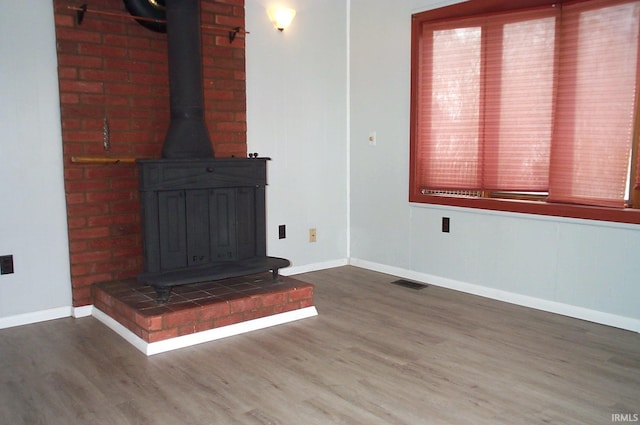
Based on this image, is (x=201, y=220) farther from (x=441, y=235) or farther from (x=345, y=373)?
(x=441, y=235)

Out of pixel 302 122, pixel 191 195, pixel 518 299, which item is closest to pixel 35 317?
pixel 191 195

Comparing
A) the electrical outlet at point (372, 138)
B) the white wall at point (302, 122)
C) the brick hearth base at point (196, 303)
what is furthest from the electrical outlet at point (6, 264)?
the electrical outlet at point (372, 138)

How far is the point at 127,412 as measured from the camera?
2.20 m

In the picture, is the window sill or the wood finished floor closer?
the wood finished floor

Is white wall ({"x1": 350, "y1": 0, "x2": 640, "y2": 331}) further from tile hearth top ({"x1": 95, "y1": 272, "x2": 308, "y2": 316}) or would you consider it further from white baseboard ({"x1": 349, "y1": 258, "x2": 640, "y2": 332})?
tile hearth top ({"x1": 95, "y1": 272, "x2": 308, "y2": 316})

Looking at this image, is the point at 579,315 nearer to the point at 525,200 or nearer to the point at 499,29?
the point at 525,200

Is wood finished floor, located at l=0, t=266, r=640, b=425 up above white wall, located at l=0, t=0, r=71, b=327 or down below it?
below

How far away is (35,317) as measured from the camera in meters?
3.32

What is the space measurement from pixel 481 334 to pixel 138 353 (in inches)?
76.6

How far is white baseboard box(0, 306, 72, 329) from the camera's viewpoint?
3.22m

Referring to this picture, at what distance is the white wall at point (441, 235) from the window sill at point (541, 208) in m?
0.04

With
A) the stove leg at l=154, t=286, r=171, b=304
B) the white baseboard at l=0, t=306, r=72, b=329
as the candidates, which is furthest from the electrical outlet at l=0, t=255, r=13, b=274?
the stove leg at l=154, t=286, r=171, b=304

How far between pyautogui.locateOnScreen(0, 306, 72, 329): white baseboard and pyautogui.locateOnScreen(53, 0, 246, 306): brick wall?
12 centimetres

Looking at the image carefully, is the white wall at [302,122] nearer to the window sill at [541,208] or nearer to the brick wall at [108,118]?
the brick wall at [108,118]
